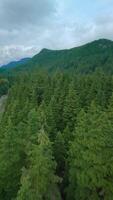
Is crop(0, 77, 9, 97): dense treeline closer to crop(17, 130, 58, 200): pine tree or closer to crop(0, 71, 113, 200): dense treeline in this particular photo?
crop(0, 71, 113, 200): dense treeline

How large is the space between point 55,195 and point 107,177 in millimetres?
5406

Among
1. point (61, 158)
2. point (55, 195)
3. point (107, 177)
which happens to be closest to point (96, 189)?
point (107, 177)

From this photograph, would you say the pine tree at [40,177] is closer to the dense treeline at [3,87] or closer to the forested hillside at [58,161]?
the forested hillside at [58,161]

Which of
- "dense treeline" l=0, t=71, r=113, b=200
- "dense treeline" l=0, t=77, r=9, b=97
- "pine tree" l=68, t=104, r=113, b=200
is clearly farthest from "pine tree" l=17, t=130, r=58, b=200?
"dense treeline" l=0, t=77, r=9, b=97

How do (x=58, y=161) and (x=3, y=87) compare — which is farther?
(x=3, y=87)

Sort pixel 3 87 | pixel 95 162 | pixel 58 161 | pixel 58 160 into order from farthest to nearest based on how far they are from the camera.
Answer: pixel 3 87, pixel 58 161, pixel 58 160, pixel 95 162

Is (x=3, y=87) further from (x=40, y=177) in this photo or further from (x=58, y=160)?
(x=40, y=177)

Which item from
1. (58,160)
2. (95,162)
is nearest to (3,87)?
(58,160)

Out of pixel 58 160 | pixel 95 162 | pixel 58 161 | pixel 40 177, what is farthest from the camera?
pixel 58 161

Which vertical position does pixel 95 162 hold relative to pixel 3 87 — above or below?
above

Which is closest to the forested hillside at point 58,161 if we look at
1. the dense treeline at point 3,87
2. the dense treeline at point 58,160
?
the dense treeline at point 58,160

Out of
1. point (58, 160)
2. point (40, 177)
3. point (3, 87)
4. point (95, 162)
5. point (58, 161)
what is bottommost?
point (3, 87)

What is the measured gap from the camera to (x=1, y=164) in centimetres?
3731

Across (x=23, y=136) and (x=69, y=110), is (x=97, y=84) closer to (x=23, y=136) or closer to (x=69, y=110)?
(x=69, y=110)
